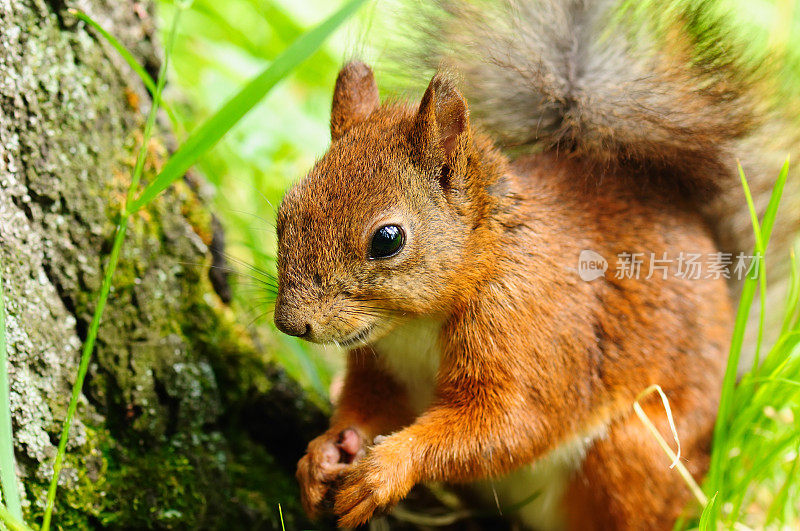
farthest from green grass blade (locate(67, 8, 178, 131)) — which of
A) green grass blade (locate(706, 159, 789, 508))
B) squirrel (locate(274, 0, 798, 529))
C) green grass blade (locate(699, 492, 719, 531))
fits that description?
green grass blade (locate(699, 492, 719, 531))

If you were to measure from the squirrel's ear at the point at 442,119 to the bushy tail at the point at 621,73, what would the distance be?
15 cm

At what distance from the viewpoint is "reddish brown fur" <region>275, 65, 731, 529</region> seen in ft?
4.52

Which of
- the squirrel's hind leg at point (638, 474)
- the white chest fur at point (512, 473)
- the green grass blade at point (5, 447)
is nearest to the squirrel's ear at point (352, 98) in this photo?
the white chest fur at point (512, 473)

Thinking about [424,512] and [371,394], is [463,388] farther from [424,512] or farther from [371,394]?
[424,512]

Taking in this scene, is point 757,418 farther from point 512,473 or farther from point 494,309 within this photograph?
point 494,309

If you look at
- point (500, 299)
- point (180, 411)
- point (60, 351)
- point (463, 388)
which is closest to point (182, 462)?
point (180, 411)

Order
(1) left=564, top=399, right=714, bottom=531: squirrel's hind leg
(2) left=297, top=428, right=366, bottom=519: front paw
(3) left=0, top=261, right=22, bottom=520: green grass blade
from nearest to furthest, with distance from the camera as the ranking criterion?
(3) left=0, top=261, right=22, bottom=520: green grass blade, (2) left=297, top=428, right=366, bottom=519: front paw, (1) left=564, top=399, right=714, bottom=531: squirrel's hind leg

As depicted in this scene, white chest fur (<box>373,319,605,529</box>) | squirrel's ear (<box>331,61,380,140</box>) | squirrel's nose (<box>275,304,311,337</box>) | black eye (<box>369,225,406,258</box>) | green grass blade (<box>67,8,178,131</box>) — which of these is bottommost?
white chest fur (<box>373,319,605,529</box>)

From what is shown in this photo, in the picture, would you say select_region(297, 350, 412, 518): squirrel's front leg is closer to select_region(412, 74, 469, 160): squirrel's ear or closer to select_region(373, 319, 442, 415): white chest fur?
select_region(373, 319, 442, 415): white chest fur

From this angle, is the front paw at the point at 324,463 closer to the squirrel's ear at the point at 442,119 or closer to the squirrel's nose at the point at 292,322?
the squirrel's nose at the point at 292,322

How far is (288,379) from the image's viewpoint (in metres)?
2.03

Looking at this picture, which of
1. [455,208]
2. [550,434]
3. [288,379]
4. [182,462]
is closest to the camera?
[455,208]

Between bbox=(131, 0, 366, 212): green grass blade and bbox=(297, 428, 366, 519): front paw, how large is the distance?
0.68 m

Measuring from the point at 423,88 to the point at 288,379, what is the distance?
91cm
